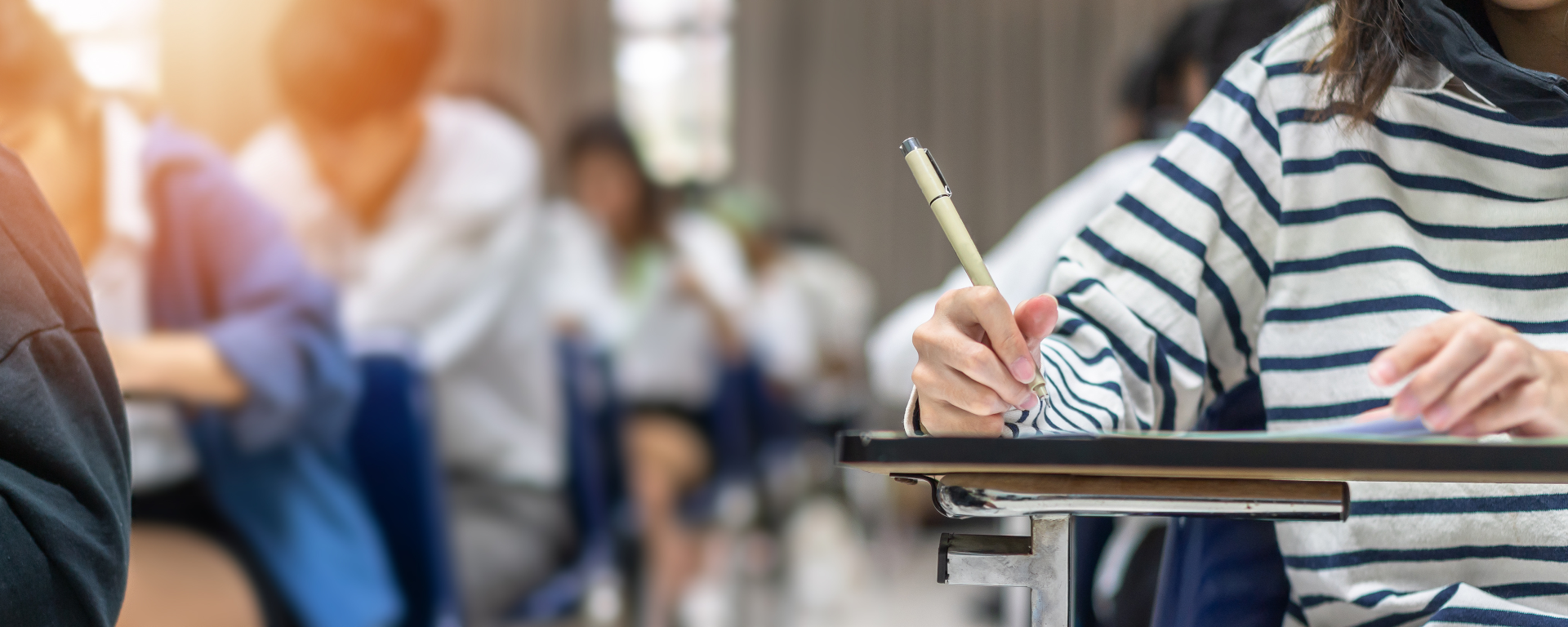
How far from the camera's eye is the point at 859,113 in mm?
5500

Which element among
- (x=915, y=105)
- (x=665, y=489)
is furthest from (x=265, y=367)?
(x=915, y=105)

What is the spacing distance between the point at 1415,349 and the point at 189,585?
34.2 inches

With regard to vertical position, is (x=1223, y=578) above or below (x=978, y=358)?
below

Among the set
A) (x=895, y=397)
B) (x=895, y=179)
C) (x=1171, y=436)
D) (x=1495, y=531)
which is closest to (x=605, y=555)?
(x=895, y=397)

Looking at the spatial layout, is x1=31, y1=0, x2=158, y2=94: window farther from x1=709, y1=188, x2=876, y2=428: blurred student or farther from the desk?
x1=709, y1=188, x2=876, y2=428: blurred student

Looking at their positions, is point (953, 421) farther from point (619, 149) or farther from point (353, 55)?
point (619, 149)

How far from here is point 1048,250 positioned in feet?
4.07

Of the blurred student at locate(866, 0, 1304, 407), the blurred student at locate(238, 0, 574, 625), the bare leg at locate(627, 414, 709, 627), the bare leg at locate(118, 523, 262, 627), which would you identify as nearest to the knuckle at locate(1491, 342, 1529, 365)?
the blurred student at locate(866, 0, 1304, 407)

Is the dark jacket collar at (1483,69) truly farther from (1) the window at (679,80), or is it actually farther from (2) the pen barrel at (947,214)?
(1) the window at (679,80)

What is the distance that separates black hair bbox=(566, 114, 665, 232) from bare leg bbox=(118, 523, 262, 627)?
1747 mm

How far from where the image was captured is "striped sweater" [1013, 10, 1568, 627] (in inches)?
22.7

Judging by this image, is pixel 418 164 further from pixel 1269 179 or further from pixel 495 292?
pixel 1269 179

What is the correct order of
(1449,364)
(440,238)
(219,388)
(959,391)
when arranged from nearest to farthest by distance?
(1449,364), (959,391), (219,388), (440,238)

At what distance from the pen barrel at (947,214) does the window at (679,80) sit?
4159 mm
